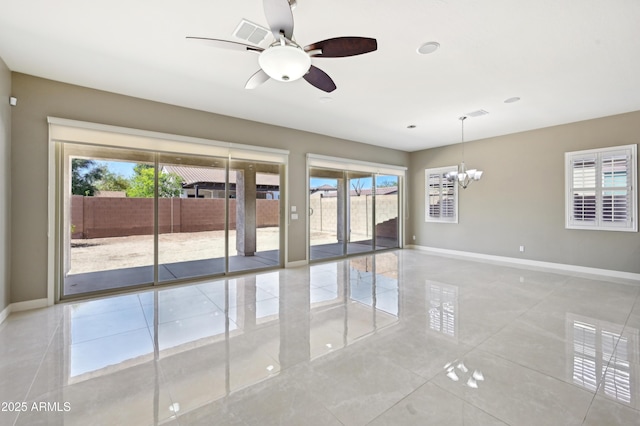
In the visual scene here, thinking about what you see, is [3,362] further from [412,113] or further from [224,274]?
[412,113]

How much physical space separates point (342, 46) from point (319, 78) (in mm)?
572

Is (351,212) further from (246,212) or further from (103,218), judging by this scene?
(103,218)

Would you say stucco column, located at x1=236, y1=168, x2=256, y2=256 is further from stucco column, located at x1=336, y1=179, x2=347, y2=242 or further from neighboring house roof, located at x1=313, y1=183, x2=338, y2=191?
stucco column, located at x1=336, y1=179, x2=347, y2=242

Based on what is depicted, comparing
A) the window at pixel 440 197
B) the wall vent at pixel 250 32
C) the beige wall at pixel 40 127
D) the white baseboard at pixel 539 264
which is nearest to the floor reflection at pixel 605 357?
the white baseboard at pixel 539 264

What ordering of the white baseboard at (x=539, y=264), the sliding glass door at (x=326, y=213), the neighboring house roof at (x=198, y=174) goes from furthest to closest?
the sliding glass door at (x=326, y=213)
the white baseboard at (x=539, y=264)
the neighboring house roof at (x=198, y=174)

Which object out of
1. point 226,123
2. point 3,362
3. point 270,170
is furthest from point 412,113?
point 3,362

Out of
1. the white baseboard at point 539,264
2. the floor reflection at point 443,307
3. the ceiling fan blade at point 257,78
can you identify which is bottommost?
the floor reflection at point 443,307

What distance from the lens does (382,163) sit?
26.8ft

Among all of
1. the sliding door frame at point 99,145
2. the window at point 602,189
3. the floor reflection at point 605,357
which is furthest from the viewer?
the window at point 602,189

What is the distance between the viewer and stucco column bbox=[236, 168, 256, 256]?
617 centimetres

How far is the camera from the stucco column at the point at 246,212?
617 cm

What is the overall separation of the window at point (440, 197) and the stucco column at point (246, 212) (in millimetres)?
5138

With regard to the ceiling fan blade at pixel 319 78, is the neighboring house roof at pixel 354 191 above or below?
below

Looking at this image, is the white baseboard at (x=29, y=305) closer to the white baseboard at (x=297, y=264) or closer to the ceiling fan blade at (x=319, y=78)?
the white baseboard at (x=297, y=264)
